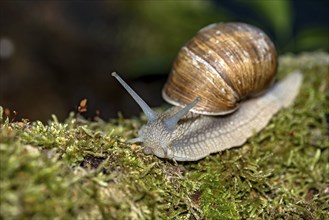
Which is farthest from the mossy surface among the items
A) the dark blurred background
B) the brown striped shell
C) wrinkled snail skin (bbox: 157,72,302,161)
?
the dark blurred background

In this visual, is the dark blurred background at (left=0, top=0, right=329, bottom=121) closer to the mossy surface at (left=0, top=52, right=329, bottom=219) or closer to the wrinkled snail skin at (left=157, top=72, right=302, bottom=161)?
the wrinkled snail skin at (left=157, top=72, right=302, bottom=161)

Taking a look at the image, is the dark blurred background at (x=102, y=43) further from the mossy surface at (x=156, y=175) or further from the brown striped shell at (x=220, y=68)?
the mossy surface at (x=156, y=175)

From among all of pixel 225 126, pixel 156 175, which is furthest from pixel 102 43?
pixel 156 175

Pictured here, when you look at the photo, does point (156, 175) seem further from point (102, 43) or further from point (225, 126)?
point (102, 43)

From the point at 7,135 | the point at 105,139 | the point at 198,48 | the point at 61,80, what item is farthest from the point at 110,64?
the point at 7,135

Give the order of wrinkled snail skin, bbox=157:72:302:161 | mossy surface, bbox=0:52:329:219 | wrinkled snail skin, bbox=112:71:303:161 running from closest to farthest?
mossy surface, bbox=0:52:329:219 → wrinkled snail skin, bbox=112:71:303:161 → wrinkled snail skin, bbox=157:72:302:161

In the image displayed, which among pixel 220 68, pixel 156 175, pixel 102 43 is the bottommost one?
pixel 156 175
